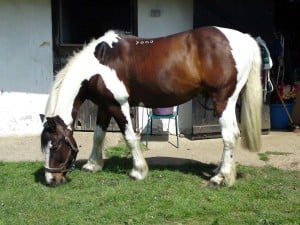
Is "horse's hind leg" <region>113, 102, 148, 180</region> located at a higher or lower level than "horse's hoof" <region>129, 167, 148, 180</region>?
higher

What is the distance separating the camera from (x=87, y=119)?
7945 millimetres

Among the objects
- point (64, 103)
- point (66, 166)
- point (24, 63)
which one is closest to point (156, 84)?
point (64, 103)

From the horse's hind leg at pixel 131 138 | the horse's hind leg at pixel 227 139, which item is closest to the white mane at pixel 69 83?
the horse's hind leg at pixel 131 138

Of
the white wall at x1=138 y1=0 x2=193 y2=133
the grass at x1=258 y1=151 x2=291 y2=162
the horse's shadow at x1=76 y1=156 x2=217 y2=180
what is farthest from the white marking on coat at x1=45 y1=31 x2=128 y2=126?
the white wall at x1=138 y1=0 x2=193 y2=133

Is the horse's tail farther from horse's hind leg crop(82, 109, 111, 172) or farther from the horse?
horse's hind leg crop(82, 109, 111, 172)

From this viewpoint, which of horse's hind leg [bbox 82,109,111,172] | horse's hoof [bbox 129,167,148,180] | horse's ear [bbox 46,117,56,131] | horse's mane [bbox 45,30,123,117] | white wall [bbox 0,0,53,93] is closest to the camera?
horse's ear [bbox 46,117,56,131]

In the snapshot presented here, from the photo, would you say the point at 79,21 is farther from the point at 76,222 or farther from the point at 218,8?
the point at 76,222

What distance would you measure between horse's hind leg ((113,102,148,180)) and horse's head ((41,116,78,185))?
1.89 feet

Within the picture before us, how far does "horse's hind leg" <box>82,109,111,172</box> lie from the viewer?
5746mm

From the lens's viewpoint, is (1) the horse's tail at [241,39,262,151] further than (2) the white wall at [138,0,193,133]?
No

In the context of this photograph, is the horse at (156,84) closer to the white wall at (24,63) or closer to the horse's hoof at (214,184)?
the horse's hoof at (214,184)

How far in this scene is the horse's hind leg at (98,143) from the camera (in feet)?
18.9

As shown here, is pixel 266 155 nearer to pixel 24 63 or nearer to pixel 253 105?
pixel 253 105

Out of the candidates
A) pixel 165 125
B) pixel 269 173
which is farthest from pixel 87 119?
pixel 269 173
